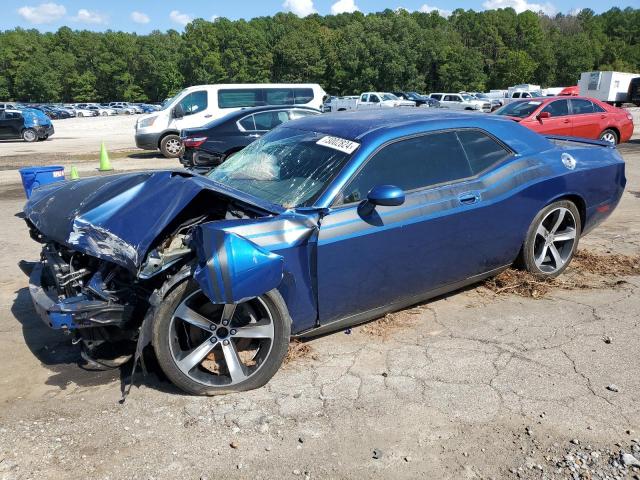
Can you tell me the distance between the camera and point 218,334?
329 cm

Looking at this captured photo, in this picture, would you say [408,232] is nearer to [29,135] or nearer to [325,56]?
[29,135]

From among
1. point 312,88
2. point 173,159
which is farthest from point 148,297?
point 312,88

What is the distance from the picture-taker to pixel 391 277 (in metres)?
3.79

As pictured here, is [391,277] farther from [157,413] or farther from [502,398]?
[157,413]

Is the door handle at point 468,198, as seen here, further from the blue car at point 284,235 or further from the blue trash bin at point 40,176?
the blue trash bin at point 40,176

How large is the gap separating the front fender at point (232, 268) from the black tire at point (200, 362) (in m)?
0.20

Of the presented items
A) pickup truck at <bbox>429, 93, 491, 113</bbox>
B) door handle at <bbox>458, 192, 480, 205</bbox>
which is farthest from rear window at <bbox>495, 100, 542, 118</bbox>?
pickup truck at <bbox>429, 93, 491, 113</bbox>

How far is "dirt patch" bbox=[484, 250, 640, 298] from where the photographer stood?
189 inches

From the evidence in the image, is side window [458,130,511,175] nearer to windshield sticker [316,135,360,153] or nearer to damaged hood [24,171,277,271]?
windshield sticker [316,135,360,153]

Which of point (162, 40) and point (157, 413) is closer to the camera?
point (157, 413)

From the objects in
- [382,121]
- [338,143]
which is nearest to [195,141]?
[382,121]

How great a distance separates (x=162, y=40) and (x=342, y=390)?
115040 millimetres

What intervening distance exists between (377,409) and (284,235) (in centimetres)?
114

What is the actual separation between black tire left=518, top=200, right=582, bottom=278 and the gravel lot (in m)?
0.53
